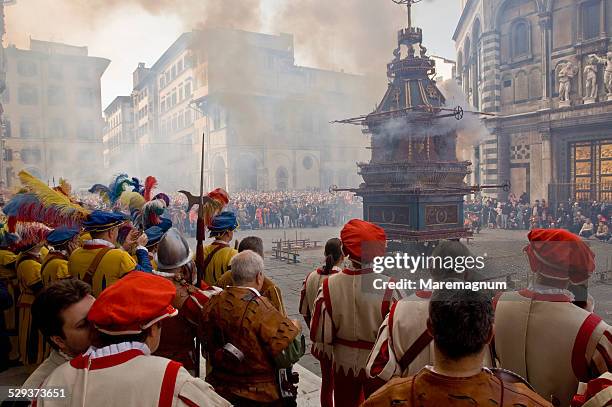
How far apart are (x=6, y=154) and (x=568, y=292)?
37786 millimetres

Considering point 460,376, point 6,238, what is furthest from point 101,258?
point 460,376

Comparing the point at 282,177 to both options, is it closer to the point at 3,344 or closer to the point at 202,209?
the point at 3,344

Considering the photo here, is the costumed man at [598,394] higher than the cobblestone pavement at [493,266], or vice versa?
the costumed man at [598,394]

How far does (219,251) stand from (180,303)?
1.48 meters

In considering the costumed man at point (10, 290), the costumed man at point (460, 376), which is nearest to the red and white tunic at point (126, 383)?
the costumed man at point (460, 376)

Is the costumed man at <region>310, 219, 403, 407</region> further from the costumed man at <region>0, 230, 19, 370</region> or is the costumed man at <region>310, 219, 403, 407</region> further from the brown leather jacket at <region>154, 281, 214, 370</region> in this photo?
the costumed man at <region>0, 230, 19, 370</region>

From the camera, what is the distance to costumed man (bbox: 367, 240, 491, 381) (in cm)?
238

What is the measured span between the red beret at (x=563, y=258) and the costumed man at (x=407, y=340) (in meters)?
0.41

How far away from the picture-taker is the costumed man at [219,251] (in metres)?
4.47

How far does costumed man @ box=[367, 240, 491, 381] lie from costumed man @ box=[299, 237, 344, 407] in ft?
3.28

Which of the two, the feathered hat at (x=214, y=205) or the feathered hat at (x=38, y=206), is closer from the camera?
the feathered hat at (x=38, y=206)

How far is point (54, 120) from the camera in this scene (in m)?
33.3

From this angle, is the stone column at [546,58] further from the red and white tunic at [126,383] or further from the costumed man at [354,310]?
the red and white tunic at [126,383]

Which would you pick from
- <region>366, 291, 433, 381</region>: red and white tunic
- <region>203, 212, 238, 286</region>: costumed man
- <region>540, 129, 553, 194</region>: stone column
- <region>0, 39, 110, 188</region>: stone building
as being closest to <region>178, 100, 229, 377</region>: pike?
<region>203, 212, 238, 286</region>: costumed man
